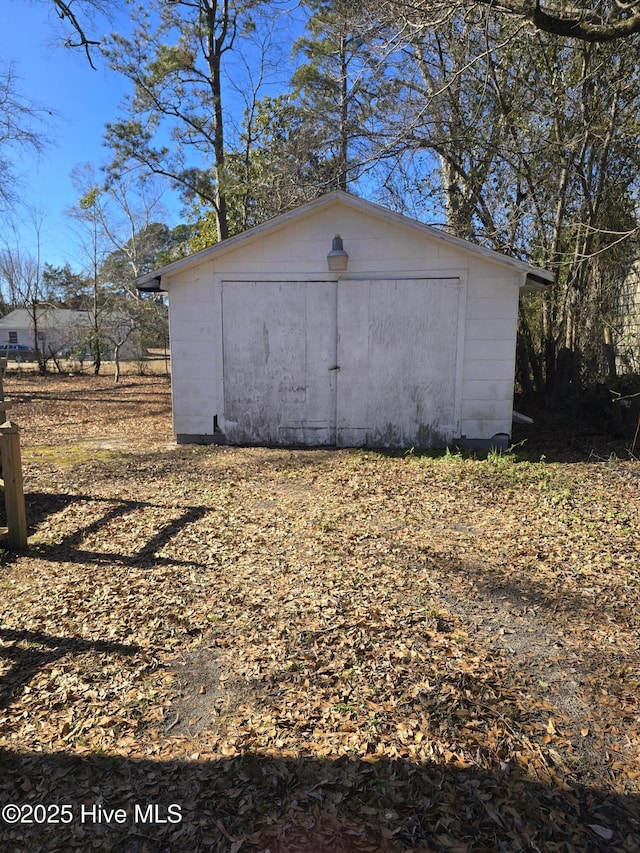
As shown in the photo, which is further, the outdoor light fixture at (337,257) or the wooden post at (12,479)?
the outdoor light fixture at (337,257)

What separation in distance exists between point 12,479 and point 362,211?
219 inches

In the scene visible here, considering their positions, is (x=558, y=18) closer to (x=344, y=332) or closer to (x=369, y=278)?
(x=369, y=278)

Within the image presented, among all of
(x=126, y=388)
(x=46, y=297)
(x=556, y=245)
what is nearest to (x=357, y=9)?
(x=556, y=245)

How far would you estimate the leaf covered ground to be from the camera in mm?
1915

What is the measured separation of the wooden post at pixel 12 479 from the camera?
4.16 m

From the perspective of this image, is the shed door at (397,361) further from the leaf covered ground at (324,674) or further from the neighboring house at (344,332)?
the leaf covered ground at (324,674)

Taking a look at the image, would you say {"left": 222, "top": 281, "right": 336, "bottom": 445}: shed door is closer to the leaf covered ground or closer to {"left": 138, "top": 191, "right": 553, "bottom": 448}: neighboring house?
{"left": 138, "top": 191, "right": 553, "bottom": 448}: neighboring house

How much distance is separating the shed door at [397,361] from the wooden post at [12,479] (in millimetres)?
4632

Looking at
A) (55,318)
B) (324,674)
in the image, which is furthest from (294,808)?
(55,318)

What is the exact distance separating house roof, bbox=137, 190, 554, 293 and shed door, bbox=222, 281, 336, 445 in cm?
56

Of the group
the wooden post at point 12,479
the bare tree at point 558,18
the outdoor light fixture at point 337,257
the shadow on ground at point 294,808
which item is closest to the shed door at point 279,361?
the outdoor light fixture at point 337,257

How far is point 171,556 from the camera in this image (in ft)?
13.6

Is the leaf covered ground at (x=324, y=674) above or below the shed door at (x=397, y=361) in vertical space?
below

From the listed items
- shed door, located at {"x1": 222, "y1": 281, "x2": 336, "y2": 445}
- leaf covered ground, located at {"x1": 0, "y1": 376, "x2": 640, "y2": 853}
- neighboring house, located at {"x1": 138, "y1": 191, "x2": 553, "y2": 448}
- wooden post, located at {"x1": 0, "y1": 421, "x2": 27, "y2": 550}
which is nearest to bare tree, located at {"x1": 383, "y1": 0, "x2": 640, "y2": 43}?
neighboring house, located at {"x1": 138, "y1": 191, "x2": 553, "y2": 448}
